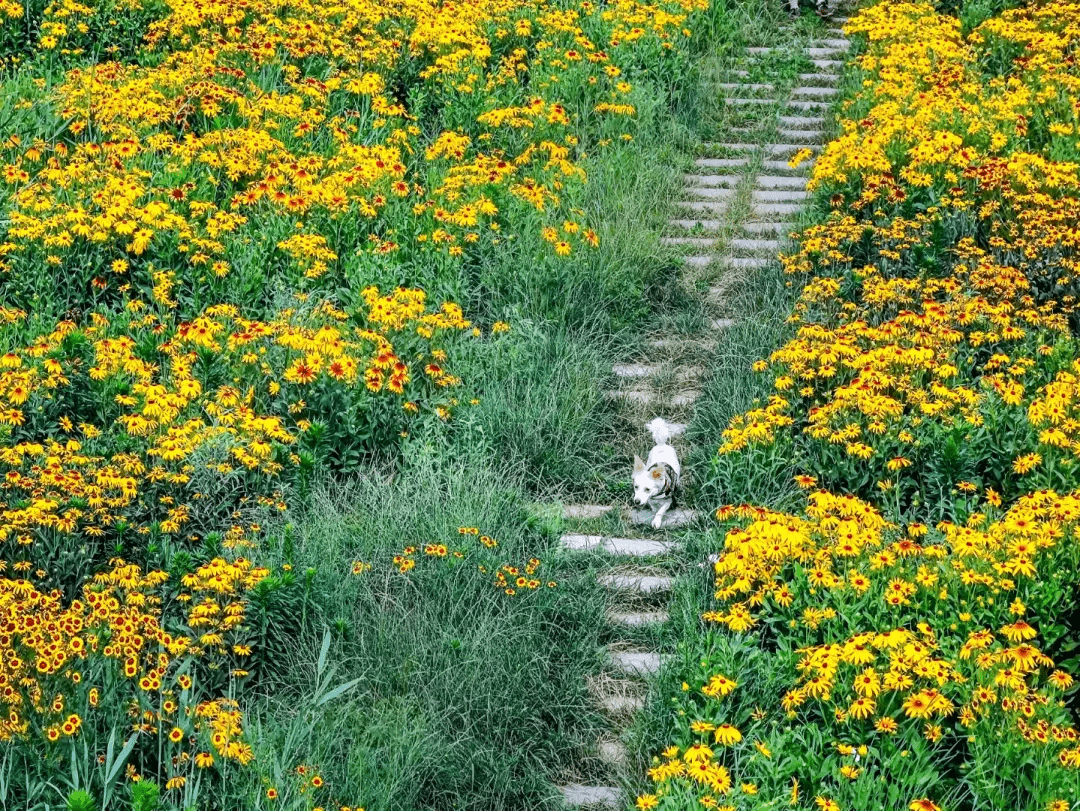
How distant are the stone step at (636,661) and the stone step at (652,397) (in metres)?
1.98

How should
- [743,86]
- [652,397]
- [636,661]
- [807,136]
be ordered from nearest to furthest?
[636,661] < [652,397] < [807,136] < [743,86]

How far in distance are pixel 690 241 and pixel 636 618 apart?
3641 millimetres

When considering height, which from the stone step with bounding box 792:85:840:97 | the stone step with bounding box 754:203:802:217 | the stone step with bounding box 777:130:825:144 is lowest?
the stone step with bounding box 754:203:802:217

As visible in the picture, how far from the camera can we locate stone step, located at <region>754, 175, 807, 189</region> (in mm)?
9344

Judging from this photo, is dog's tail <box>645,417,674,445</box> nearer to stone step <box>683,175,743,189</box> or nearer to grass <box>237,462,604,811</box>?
grass <box>237,462,604,811</box>

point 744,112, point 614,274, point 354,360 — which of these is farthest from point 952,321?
point 744,112

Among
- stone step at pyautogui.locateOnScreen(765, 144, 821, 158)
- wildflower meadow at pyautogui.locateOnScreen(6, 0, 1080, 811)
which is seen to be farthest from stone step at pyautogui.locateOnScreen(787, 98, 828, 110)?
stone step at pyautogui.locateOnScreen(765, 144, 821, 158)

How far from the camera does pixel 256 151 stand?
313 inches

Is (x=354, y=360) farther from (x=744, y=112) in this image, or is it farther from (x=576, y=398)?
(x=744, y=112)

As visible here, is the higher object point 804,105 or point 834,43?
point 834,43

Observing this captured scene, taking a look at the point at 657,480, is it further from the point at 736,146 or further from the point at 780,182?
the point at 736,146

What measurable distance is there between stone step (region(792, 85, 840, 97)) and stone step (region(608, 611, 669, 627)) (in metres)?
6.25

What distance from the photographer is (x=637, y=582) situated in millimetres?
5961

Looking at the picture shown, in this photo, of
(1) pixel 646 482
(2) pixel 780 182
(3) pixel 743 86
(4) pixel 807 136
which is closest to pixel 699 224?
(2) pixel 780 182
